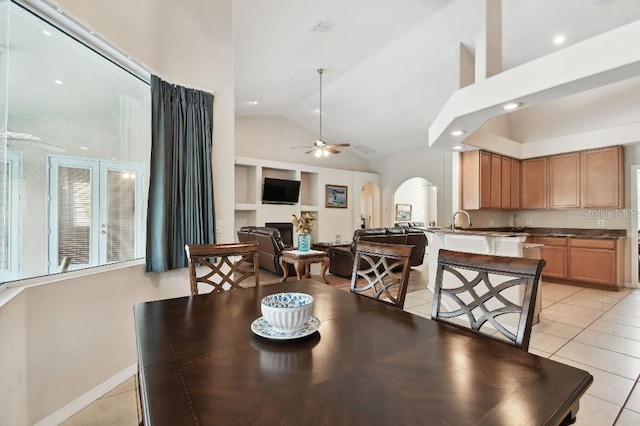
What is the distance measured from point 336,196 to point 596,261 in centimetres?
615

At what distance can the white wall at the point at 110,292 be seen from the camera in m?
1.65

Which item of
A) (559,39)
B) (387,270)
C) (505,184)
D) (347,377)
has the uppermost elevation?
(559,39)

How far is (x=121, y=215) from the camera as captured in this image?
2496mm

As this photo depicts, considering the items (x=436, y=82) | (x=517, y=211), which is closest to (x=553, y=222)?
(x=517, y=211)

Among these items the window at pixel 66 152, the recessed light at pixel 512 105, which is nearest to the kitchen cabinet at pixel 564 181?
the recessed light at pixel 512 105

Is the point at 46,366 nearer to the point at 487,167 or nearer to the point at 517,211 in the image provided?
the point at 487,167

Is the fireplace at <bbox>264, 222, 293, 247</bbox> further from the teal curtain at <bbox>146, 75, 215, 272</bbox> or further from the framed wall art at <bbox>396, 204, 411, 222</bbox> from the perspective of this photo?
the teal curtain at <bbox>146, 75, 215, 272</bbox>

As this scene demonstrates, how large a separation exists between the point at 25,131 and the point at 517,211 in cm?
733

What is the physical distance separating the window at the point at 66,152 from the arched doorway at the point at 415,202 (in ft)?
31.1

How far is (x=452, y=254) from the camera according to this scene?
143 cm

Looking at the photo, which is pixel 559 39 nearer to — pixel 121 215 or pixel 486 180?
pixel 486 180

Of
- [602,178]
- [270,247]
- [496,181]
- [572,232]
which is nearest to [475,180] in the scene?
[496,181]

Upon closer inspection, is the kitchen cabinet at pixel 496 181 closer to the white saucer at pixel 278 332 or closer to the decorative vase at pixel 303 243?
the decorative vase at pixel 303 243

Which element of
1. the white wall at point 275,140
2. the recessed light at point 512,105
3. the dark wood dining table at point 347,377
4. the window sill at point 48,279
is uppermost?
the white wall at point 275,140
